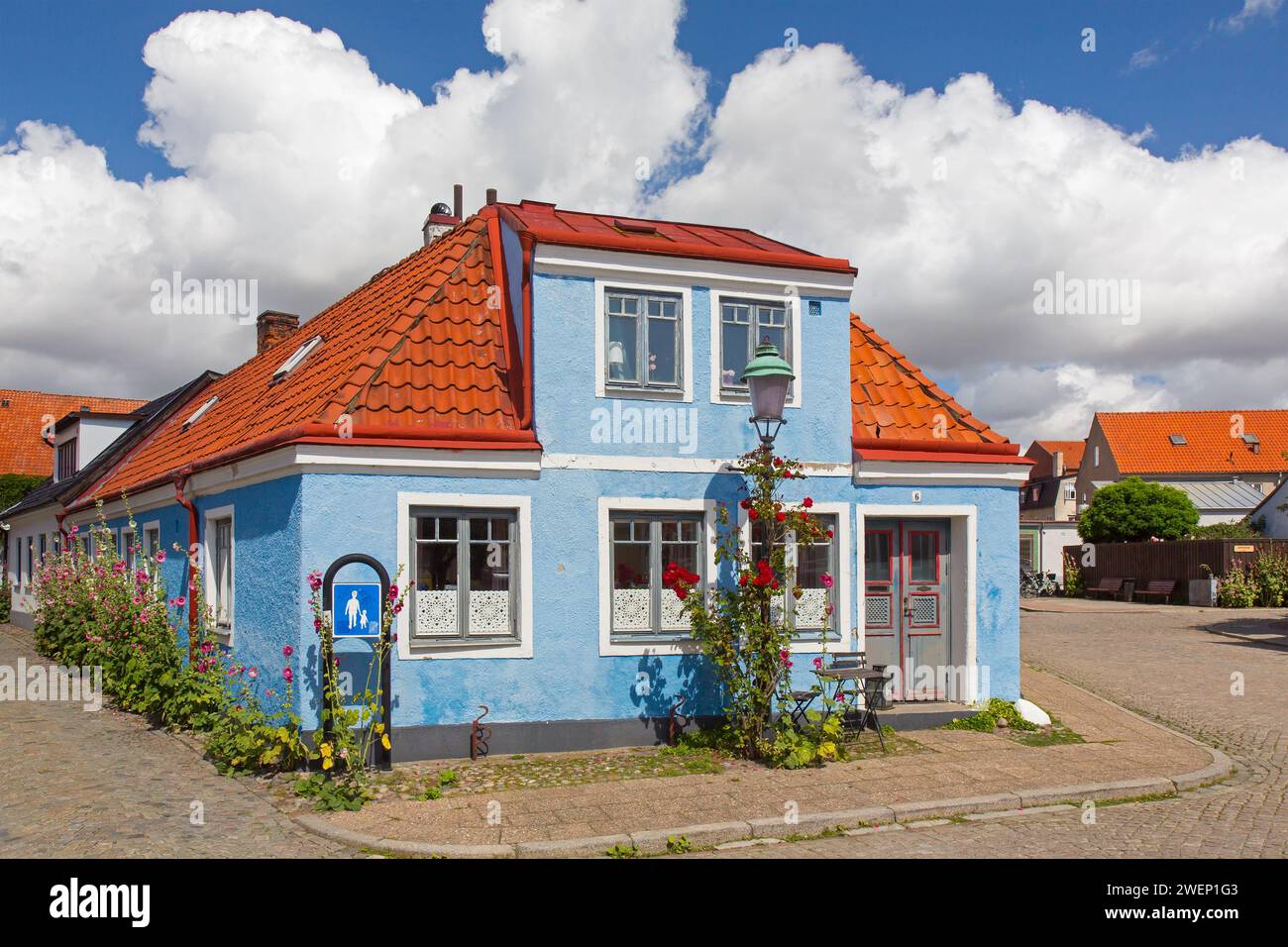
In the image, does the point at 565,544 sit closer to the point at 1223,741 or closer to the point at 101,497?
the point at 1223,741

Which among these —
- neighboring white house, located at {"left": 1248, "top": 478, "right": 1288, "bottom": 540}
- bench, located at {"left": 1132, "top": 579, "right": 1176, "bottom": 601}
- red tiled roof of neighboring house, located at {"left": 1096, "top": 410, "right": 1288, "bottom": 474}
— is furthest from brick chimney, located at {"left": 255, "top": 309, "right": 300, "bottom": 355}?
red tiled roof of neighboring house, located at {"left": 1096, "top": 410, "right": 1288, "bottom": 474}

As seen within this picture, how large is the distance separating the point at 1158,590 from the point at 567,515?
28520mm

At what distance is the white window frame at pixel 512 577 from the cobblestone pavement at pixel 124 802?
1862mm

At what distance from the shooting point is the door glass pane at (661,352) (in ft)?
34.9

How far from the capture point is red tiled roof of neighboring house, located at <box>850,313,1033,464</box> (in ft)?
37.8

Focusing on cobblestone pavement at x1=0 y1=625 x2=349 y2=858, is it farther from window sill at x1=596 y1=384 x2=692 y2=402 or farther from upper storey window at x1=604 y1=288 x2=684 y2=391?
upper storey window at x1=604 y1=288 x2=684 y2=391

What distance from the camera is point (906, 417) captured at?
39.7 feet

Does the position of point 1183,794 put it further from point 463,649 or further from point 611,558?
point 463,649

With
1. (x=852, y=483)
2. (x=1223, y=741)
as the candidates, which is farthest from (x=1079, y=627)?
(x=852, y=483)

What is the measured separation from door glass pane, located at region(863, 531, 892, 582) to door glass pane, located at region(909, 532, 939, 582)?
11.5 inches

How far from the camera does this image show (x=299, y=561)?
9.35m

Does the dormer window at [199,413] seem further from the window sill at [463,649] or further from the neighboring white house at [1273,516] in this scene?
the neighboring white house at [1273,516]

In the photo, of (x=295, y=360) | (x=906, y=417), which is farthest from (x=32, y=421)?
(x=906, y=417)

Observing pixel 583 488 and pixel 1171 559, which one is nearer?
pixel 583 488
